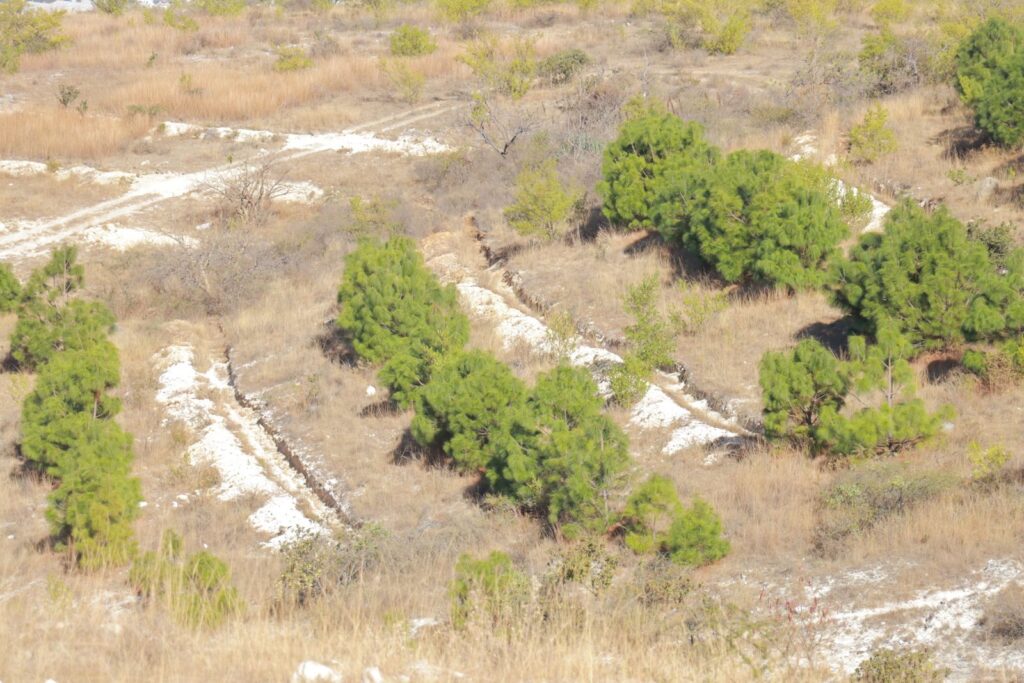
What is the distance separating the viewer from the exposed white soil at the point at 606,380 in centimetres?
1025

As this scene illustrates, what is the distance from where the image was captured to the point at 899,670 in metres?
5.30

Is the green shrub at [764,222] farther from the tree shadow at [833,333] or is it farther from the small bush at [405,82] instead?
the small bush at [405,82]

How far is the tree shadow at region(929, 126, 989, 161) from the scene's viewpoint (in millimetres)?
16203

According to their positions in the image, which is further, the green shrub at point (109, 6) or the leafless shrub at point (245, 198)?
the green shrub at point (109, 6)

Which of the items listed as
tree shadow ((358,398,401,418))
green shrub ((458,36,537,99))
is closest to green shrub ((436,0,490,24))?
green shrub ((458,36,537,99))

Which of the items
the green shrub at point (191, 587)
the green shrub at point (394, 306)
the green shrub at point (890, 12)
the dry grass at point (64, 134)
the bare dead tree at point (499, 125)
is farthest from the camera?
the green shrub at point (890, 12)

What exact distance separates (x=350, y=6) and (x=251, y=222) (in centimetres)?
2748

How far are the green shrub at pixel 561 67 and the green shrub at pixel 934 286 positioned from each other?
1819 centimetres

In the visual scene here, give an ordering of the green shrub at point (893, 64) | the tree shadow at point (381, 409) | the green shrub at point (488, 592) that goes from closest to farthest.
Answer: the green shrub at point (488, 592) → the tree shadow at point (381, 409) → the green shrub at point (893, 64)

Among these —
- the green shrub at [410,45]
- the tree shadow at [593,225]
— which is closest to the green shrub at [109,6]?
the green shrub at [410,45]

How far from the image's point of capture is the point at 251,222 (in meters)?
20.8

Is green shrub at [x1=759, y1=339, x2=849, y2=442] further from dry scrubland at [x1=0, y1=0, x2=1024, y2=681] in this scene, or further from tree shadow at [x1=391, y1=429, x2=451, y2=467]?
tree shadow at [x1=391, y1=429, x2=451, y2=467]

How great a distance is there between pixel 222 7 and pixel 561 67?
2136 centimetres

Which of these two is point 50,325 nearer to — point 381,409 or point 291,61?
point 381,409
